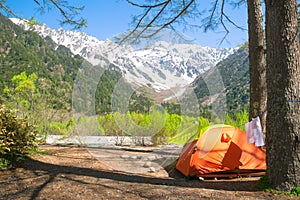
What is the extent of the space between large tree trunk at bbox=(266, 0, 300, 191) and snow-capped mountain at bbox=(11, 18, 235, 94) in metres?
1.11

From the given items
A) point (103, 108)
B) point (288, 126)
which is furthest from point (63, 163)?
point (288, 126)

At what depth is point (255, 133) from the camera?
12.9 feet

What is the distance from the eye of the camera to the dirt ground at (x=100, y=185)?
9.62ft

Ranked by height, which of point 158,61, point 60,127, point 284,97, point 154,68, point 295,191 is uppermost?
point 158,61

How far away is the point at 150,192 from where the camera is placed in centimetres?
304

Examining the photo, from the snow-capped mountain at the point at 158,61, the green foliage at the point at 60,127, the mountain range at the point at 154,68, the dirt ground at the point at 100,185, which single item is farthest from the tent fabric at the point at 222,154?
the green foliage at the point at 60,127

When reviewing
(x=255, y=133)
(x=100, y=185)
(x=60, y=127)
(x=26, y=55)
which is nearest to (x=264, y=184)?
(x=255, y=133)

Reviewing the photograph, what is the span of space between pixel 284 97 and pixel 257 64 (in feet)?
6.36

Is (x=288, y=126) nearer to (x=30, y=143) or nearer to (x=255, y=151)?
(x=255, y=151)

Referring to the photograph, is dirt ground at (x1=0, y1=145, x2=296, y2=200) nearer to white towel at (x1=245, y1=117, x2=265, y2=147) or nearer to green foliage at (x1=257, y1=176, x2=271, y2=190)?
green foliage at (x1=257, y1=176, x2=271, y2=190)

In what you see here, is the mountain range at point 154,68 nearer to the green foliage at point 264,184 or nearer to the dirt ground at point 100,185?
the dirt ground at point 100,185

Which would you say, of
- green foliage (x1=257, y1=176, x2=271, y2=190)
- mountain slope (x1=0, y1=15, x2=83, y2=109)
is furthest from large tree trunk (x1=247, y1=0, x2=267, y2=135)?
mountain slope (x1=0, y1=15, x2=83, y2=109)

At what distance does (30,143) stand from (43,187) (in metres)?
1.62

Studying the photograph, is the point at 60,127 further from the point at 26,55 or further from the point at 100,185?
the point at 26,55
